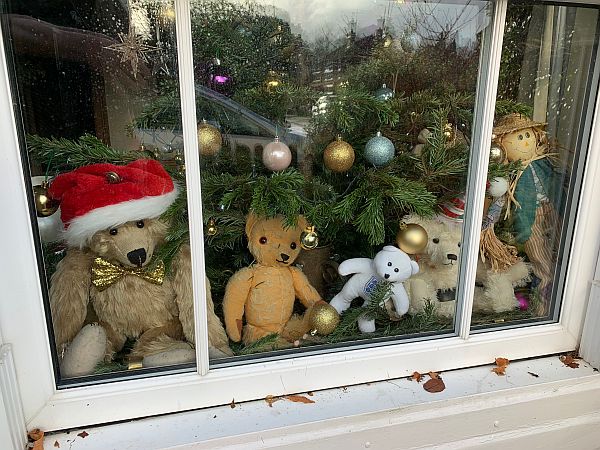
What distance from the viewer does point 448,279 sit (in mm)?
972

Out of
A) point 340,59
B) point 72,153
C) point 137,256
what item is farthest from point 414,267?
point 72,153

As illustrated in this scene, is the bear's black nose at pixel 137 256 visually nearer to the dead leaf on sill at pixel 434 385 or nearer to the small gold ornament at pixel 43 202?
the small gold ornament at pixel 43 202

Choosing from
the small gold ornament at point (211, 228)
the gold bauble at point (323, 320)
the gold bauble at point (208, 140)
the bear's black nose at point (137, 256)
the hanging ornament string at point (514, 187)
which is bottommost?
the gold bauble at point (323, 320)

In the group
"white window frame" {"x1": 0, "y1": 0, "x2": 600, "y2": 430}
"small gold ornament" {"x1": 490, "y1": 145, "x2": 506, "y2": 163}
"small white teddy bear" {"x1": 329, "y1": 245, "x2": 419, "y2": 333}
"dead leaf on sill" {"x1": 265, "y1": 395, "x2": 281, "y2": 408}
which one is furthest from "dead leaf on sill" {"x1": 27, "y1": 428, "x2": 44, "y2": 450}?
"small gold ornament" {"x1": 490, "y1": 145, "x2": 506, "y2": 163}

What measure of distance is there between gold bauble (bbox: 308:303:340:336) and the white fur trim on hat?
37cm

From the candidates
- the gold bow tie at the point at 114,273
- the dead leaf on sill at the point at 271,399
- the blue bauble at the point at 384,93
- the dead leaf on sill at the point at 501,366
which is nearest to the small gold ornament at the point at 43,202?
the gold bow tie at the point at 114,273

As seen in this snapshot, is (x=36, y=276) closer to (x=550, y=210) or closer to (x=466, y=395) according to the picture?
(x=466, y=395)

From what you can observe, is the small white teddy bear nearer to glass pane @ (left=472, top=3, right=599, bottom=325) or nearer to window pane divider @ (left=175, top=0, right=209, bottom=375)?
glass pane @ (left=472, top=3, right=599, bottom=325)

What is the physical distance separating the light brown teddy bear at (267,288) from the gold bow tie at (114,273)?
5.4 inches

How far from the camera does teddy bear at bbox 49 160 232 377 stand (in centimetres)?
79

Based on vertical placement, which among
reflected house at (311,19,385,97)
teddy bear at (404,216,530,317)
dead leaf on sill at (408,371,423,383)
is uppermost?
reflected house at (311,19,385,97)

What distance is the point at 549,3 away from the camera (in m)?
0.79

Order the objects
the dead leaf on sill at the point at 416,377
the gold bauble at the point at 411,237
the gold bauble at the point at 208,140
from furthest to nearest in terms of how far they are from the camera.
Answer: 1. the gold bauble at the point at 411,237
2. the dead leaf on sill at the point at 416,377
3. the gold bauble at the point at 208,140

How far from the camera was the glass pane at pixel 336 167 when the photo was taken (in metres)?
A: 0.87
